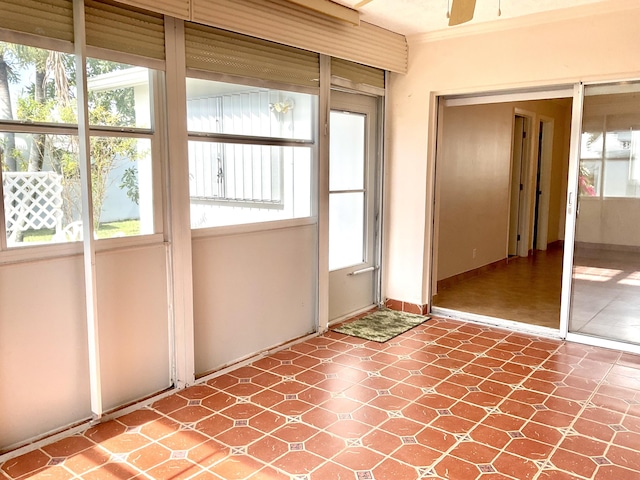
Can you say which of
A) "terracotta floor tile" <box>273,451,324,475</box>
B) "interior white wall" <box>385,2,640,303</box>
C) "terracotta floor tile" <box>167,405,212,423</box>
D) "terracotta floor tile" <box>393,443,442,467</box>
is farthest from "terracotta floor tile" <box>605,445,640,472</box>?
"interior white wall" <box>385,2,640,303</box>

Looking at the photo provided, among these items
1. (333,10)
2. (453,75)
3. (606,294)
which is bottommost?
(606,294)

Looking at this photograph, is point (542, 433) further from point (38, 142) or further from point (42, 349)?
point (38, 142)

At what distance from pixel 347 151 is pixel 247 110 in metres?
1.34

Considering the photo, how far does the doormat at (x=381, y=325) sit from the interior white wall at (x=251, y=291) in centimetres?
40

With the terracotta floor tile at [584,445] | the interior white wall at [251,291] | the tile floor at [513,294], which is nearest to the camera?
the terracotta floor tile at [584,445]

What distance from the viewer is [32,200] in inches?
105

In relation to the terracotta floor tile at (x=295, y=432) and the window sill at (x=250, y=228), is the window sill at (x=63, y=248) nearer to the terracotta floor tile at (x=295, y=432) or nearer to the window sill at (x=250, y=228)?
the window sill at (x=250, y=228)

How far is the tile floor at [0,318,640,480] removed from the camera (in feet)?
8.25

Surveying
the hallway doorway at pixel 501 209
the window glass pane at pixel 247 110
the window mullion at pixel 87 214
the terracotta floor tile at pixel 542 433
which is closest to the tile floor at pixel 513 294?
the hallway doorway at pixel 501 209

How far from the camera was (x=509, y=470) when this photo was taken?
251 cm

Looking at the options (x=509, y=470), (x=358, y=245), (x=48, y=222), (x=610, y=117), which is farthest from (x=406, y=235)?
(x=48, y=222)

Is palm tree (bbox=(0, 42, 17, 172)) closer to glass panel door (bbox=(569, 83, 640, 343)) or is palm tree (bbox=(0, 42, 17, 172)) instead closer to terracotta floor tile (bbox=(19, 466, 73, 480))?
terracotta floor tile (bbox=(19, 466, 73, 480))

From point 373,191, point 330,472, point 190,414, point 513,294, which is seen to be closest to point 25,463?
point 190,414

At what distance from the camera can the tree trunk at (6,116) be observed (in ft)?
8.25
